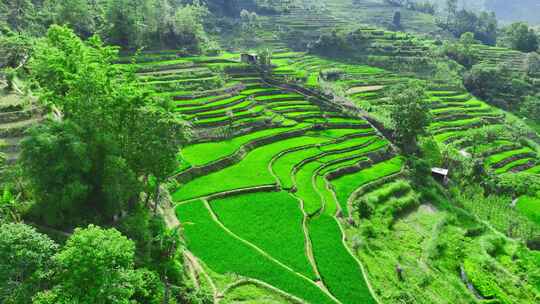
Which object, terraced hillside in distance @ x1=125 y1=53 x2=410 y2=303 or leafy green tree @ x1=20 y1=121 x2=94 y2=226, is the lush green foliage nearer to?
leafy green tree @ x1=20 y1=121 x2=94 y2=226

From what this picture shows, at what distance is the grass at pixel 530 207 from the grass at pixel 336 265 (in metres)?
25.0

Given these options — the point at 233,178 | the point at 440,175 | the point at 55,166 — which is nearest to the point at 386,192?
the point at 440,175

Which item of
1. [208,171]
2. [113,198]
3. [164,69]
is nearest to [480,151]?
[208,171]

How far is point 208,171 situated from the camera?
3231 centimetres

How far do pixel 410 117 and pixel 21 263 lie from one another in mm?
40886

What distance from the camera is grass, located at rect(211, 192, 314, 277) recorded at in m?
24.1

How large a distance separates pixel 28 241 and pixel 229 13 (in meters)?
96.3

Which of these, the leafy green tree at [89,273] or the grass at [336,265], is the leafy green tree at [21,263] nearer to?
the leafy green tree at [89,273]

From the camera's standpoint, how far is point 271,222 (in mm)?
26953

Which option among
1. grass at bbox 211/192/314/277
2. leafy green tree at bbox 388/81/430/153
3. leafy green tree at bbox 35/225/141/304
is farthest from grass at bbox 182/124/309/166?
leafy green tree at bbox 35/225/141/304

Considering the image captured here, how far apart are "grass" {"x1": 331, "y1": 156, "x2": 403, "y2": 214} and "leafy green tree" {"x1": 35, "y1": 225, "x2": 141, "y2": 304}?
20861mm

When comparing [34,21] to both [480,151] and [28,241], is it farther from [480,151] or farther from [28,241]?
[480,151]

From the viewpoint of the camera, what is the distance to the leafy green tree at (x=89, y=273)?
13.6m

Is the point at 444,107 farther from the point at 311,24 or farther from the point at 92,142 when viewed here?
the point at 92,142
